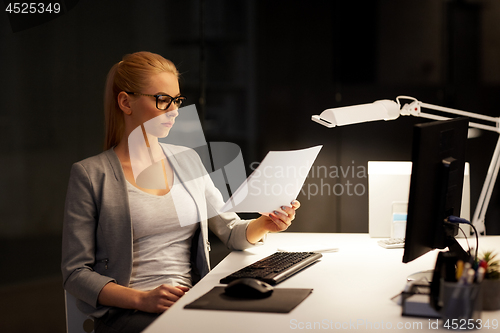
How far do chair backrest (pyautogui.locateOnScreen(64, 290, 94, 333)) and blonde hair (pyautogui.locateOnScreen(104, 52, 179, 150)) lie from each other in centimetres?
58

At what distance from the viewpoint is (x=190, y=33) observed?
8.75 ft

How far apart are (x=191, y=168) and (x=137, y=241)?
0.39 meters

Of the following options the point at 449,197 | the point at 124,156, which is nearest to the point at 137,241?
the point at 124,156

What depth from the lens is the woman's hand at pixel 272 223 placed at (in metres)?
1.77

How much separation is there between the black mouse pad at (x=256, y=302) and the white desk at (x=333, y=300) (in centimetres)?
2

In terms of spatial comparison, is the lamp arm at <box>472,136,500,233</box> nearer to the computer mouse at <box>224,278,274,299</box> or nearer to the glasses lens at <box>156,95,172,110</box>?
the computer mouse at <box>224,278,274,299</box>

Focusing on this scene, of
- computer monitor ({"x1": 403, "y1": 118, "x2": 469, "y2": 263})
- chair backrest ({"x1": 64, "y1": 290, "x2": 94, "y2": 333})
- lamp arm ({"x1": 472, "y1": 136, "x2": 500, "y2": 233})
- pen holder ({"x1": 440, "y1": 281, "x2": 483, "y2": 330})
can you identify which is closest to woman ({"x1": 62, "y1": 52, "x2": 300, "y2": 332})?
chair backrest ({"x1": 64, "y1": 290, "x2": 94, "y2": 333})

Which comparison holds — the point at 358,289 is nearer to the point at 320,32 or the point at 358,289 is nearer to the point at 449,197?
the point at 449,197

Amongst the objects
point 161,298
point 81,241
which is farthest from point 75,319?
point 161,298

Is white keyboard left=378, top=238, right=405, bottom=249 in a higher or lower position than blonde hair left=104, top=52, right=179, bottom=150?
lower

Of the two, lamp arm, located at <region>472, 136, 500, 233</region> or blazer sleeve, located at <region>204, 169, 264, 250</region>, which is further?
lamp arm, located at <region>472, 136, 500, 233</region>

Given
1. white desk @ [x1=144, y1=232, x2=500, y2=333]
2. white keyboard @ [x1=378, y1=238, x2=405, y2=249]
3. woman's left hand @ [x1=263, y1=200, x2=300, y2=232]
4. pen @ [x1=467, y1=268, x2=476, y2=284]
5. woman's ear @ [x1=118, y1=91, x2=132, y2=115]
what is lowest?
white keyboard @ [x1=378, y1=238, x2=405, y2=249]

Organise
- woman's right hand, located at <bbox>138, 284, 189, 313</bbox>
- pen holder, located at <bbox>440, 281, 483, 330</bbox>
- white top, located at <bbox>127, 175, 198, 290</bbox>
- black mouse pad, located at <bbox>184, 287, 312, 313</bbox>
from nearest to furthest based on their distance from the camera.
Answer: pen holder, located at <bbox>440, 281, 483, 330</bbox> → black mouse pad, located at <bbox>184, 287, 312, 313</bbox> → woman's right hand, located at <bbox>138, 284, 189, 313</bbox> → white top, located at <bbox>127, 175, 198, 290</bbox>

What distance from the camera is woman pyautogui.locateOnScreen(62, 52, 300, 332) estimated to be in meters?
1.48
